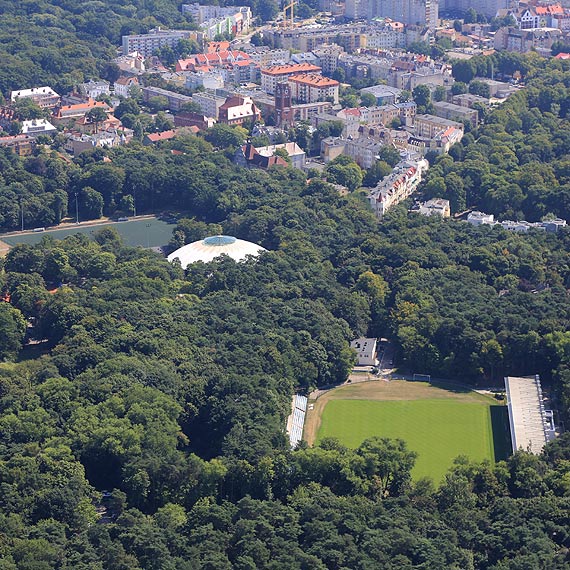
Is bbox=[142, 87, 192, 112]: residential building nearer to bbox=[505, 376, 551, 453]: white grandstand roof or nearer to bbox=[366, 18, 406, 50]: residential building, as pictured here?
bbox=[366, 18, 406, 50]: residential building

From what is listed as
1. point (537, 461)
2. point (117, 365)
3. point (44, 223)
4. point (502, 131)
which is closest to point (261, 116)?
point (502, 131)

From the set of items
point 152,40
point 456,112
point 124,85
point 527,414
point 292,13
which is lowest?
point 292,13

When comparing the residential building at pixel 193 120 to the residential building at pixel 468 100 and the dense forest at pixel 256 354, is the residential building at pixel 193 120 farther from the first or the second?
the residential building at pixel 468 100

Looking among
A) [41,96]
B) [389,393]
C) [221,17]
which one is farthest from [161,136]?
[221,17]

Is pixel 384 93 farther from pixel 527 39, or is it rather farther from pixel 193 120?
pixel 527 39

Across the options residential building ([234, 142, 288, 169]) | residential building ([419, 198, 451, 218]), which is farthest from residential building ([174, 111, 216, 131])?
residential building ([419, 198, 451, 218])

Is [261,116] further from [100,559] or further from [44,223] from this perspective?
[100,559]

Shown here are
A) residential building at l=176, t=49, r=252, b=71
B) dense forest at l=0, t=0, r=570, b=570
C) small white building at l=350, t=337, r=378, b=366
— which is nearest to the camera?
dense forest at l=0, t=0, r=570, b=570

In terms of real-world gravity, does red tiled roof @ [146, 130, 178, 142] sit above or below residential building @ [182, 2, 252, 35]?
above
